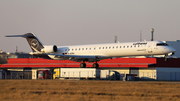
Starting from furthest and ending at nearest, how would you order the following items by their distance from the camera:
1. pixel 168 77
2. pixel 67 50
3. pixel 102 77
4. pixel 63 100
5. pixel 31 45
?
1. pixel 168 77
2. pixel 102 77
3. pixel 31 45
4. pixel 67 50
5. pixel 63 100

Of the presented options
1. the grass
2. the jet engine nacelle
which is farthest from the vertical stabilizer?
the grass

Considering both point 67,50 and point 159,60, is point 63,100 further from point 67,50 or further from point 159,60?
point 159,60

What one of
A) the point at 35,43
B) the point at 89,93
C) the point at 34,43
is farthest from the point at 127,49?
the point at 34,43

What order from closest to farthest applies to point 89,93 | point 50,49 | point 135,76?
point 89,93 < point 50,49 < point 135,76

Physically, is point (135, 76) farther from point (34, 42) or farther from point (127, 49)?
point (34, 42)

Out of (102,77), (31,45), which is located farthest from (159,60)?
(31,45)

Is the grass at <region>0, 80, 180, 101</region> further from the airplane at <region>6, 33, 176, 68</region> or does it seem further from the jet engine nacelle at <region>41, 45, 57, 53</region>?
the jet engine nacelle at <region>41, 45, 57, 53</region>

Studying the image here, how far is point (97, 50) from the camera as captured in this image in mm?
41281

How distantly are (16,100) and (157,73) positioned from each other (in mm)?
43179

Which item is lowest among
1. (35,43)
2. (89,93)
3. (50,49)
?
(89,93)

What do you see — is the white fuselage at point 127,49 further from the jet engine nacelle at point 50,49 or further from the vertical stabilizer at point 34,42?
the vertical stabilizer at point 34,42

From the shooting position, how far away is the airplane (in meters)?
37.8

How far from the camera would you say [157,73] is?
56406 mm

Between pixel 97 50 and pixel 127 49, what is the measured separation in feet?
17.1
